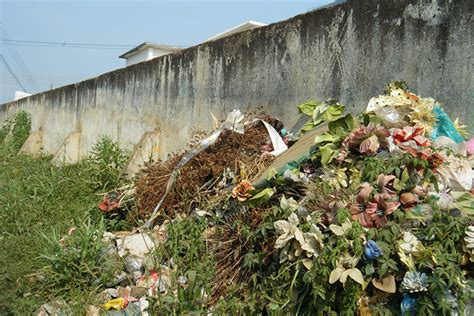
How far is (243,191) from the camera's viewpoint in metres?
3.07

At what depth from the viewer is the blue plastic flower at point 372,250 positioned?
81.7 inches

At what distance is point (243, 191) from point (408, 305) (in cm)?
133

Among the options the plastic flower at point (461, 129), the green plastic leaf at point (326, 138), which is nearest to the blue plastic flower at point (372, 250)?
the green plastic leaf at point (326, 138)

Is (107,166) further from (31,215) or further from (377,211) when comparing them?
(377,211)

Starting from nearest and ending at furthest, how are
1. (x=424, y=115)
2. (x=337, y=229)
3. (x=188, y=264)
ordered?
(x=337, y=229)
(x=424, y=115)
(x=188, y=264)

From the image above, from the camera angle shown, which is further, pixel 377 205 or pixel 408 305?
pixel 377 205

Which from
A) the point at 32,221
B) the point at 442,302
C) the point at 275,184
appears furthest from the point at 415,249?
the point at 32,221

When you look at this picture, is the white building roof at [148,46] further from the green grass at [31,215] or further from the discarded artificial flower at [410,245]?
the discarded artificial flower at [410,245]

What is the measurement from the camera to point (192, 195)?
3824 mm

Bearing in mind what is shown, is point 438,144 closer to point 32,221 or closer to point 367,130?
point 367,130

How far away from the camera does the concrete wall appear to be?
291 centimetres

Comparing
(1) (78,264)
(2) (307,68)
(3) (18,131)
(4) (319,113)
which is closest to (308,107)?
(4) (319,113)

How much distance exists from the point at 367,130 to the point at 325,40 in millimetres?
1392

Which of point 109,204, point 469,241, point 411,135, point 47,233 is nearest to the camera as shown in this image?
point 469,241
